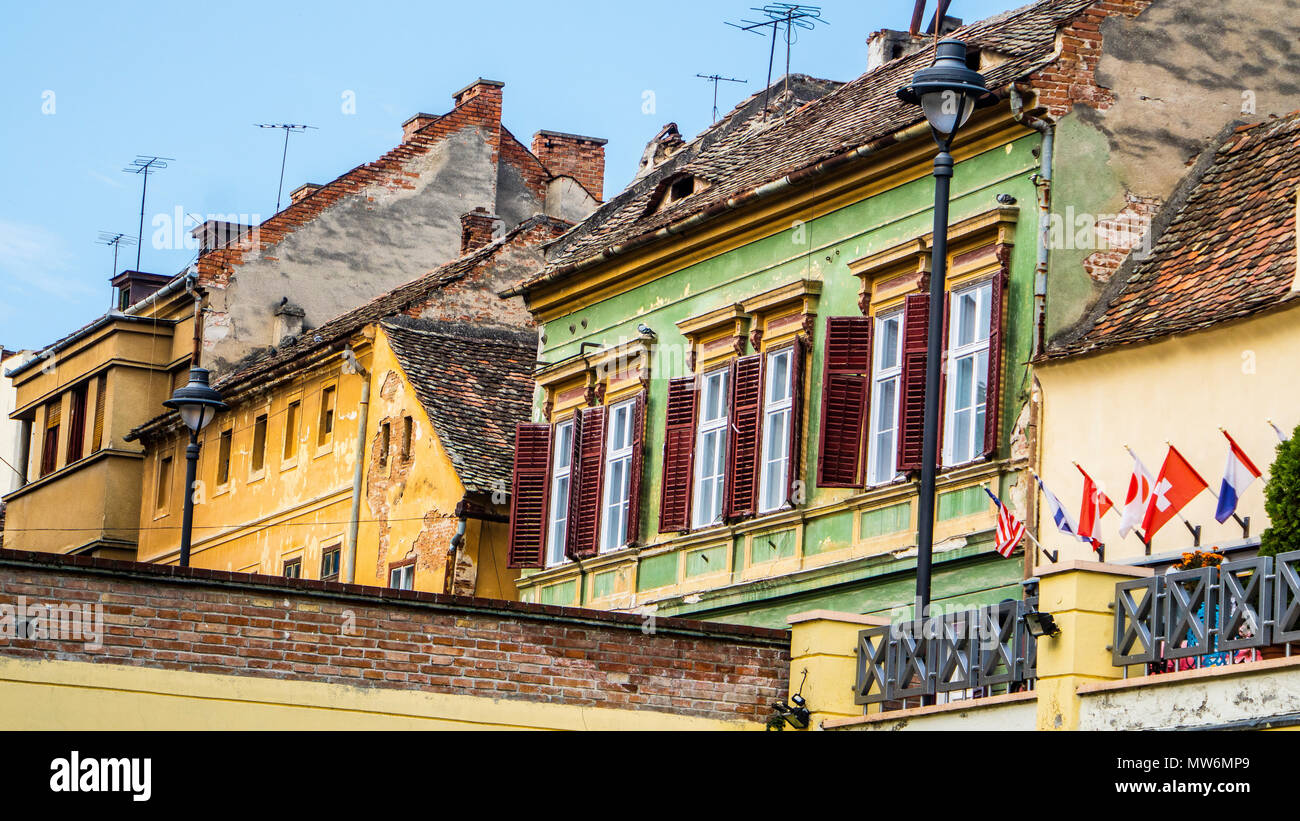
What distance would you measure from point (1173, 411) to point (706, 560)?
24.4 ft

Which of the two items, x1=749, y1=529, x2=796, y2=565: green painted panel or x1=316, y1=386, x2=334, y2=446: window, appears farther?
x1=316, y1=386, x2=334, y2=446: window

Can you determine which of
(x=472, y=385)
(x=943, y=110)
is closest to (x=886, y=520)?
(x=943, y=110)

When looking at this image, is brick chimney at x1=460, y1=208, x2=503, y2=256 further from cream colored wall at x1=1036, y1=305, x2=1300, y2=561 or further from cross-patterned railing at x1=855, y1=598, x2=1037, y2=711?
cross-patterned railing at x1=855, y1=598, x2=1037, y2=711

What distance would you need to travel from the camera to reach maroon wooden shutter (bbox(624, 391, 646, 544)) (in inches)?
1045

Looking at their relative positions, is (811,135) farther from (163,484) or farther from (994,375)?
(163,484)

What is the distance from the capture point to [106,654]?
16609mm

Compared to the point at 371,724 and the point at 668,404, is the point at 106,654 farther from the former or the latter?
the point at 668,404

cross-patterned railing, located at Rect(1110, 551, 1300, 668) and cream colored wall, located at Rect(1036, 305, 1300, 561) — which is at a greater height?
cream colored wall, located at Rect(1036, 305, 1300, 561)

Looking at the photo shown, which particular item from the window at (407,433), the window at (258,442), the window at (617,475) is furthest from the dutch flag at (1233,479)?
the window at (258,442)

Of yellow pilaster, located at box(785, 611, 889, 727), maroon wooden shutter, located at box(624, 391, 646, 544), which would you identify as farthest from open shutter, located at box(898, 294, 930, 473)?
maroon wooden shutter, located at box(624, 391, 646, 544)

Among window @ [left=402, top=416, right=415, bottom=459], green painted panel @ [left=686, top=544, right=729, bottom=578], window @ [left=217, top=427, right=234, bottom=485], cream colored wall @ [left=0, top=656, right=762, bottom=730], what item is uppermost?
window @ [left=217, top=427, right=234, bottom=485]

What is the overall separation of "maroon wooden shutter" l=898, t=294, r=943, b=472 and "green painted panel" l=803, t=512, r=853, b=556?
1286mm

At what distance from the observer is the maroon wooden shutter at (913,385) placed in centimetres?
2172
